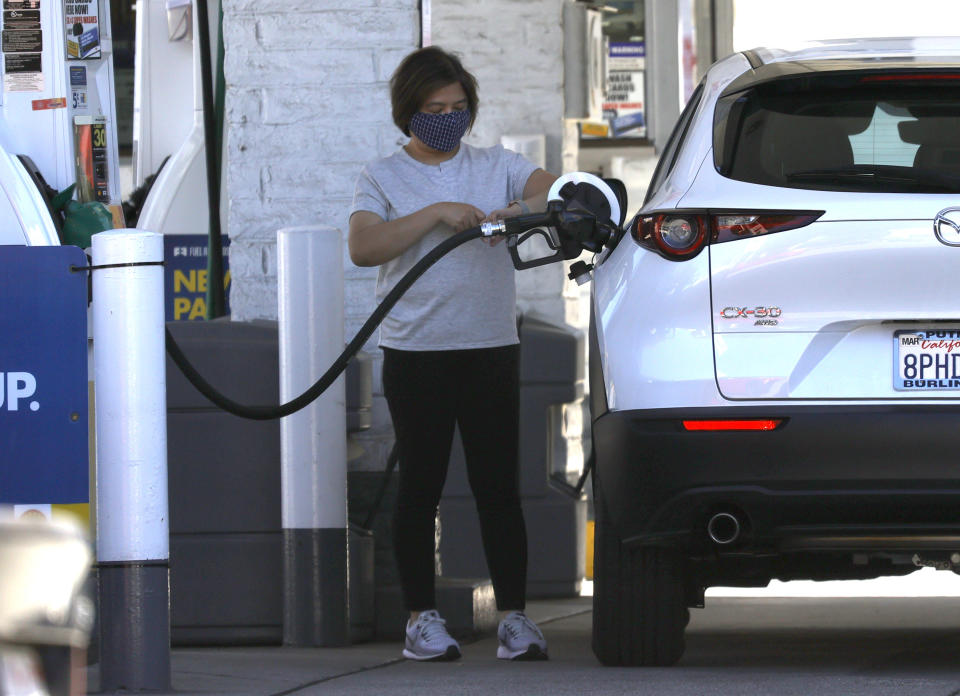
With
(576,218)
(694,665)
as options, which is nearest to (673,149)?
(576,218)

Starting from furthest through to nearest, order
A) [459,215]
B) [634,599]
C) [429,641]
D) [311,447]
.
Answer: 1. [311,447]
2. [429,641]
3. [459,215]
4. [634,599]

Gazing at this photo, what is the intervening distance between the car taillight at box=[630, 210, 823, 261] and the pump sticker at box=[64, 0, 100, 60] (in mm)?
3609

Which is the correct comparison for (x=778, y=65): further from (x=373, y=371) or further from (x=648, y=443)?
(x=373, y=371)

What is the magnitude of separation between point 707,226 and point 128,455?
138 cm

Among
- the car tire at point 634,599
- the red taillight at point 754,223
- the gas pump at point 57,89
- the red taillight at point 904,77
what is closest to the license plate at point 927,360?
the red taillight at point 754,223

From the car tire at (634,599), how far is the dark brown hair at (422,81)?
1.16m

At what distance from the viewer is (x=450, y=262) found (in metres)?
4.98

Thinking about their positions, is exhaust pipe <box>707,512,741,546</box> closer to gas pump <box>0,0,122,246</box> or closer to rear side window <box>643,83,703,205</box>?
rear side window <box>643,83,703,205</box>

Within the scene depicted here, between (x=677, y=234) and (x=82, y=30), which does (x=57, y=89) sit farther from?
(x=677, y=234)

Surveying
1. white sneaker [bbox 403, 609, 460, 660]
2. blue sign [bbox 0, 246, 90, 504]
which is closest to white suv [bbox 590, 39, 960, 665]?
white sneaker [bbox 403, 609, 460, 660]

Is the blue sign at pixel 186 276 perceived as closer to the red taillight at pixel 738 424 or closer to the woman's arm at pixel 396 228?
the woman's arm at pixel 396 228

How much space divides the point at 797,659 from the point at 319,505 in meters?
1.42

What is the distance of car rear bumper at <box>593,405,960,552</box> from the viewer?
4.02m

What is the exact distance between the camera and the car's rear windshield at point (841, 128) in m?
4.25
